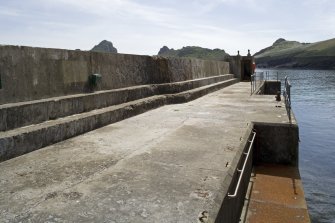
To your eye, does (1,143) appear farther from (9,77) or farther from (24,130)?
(9,77)

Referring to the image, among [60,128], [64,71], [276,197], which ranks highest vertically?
[64,71]

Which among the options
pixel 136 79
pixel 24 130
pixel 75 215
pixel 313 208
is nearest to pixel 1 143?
pixel 24 130

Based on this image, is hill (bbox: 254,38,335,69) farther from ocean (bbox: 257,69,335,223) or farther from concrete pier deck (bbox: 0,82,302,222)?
concrete pier deck (bbox: 0,82,302,222)

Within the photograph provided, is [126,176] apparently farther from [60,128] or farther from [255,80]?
[255,80]

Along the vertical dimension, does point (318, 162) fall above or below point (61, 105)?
below

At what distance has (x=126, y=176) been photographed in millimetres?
3646

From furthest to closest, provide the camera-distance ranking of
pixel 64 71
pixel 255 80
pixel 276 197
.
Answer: pixel 255 80, pixel 64 71, pixel 276 197

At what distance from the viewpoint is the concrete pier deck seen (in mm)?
2826

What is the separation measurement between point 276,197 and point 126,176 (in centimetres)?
284

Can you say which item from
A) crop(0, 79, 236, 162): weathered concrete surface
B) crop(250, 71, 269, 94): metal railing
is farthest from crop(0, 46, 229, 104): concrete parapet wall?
crop(250, 71, 269, 94): metal railing

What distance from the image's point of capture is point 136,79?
8.76 m

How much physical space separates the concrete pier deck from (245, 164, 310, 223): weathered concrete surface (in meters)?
0.98

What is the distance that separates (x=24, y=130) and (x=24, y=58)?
3.92 ft

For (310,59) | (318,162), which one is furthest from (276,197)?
(310,59)
